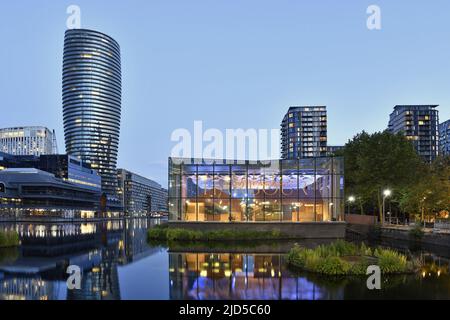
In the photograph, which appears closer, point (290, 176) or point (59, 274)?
point (59, 274)

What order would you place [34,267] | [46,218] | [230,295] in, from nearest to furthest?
[230,295] < [34,267] < [46,218]

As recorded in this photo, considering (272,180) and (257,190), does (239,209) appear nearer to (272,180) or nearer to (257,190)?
(257,190)

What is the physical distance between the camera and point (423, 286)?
65.5ft

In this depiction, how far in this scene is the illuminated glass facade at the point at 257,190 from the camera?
50031 millimetres

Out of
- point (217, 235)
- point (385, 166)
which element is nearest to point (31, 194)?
point (217, 235)

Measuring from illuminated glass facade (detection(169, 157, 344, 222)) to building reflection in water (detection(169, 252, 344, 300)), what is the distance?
68.4ft

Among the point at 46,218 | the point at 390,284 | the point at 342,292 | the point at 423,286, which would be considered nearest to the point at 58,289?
the point at 342,292

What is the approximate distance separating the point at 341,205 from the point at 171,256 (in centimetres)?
2563

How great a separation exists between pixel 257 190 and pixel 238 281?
30.5 metres

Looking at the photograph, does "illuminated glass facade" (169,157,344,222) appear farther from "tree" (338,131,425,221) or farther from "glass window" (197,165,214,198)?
"tree" (338,131,425,221)

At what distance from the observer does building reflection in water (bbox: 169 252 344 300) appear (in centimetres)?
1753

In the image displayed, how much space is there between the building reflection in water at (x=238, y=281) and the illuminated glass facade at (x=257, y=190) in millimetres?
20836

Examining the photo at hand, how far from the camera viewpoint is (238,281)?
68.4 feet
